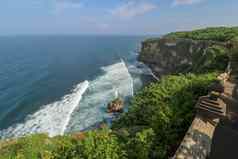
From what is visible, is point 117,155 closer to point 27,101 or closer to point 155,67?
point 27,101

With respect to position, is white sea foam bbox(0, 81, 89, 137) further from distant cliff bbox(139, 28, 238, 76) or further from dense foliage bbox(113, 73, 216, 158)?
distant cliff bbox(139, 28, 238, 76)

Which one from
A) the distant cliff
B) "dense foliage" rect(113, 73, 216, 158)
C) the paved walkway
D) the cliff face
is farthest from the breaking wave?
the paved walkway

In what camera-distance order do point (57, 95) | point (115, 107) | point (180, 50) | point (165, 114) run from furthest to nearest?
point (180, 50) < point (57, 95) < point (115, 107) < point (165, 114)

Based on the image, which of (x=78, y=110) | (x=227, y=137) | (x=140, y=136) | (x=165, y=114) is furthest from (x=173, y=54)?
(x=140, y=136)

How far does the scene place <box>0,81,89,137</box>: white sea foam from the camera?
83.5ft

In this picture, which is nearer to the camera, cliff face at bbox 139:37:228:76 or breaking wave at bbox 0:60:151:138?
breaking wave at bbox 0:60:151:138

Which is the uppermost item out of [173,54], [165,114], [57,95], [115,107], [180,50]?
[165,114]

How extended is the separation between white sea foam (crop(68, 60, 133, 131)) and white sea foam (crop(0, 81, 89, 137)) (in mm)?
1102

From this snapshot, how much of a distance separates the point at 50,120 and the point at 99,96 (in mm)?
10879

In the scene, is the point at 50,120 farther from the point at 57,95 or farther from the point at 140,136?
the point at 140,136

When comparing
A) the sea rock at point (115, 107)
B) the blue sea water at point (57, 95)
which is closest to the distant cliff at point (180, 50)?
the blue sea water at point (57, 95)

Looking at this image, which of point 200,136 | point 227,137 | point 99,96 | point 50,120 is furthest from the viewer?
point 99,96

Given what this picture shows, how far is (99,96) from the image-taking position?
3712cm

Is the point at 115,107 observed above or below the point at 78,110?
above
